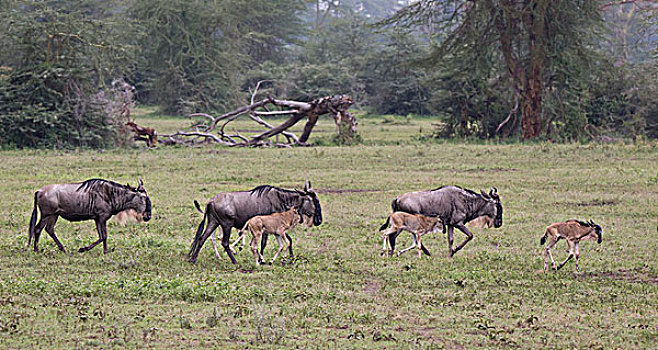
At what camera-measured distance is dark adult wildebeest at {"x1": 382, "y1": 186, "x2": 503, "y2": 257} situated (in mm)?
9430

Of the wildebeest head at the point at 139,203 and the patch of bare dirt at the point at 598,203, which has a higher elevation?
the wildebeest head at the point at 139,203

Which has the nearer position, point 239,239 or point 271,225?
point 271,225

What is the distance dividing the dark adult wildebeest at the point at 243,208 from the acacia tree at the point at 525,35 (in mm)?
16122

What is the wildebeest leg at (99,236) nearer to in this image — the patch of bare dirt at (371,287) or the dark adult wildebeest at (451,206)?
the patch of bare dirt at (371,287)

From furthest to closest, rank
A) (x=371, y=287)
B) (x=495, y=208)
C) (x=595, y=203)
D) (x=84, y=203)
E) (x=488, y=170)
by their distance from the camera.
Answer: (x=488, y=170) → (x=595, y=203) → (x=495, y=208) → (x=84, y=203) → (x=371, y=287)

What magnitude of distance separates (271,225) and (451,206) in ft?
6.87

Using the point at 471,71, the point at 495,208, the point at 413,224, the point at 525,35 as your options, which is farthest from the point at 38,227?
the point at 525,35

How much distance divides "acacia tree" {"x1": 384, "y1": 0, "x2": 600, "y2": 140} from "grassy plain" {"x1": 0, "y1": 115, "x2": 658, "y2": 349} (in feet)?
32.4

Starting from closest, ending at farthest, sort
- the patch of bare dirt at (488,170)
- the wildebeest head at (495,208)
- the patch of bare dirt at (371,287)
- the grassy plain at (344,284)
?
the grassy plain at (344,284) → the patch of bare dirt at (371,287) → the wildebeest head at (495,208) → the patch of bare dirt at (488,170)

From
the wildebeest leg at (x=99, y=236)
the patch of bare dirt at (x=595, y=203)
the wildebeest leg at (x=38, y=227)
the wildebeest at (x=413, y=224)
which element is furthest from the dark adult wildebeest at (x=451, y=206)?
the patch of bare dirt at (x=595, y=203)

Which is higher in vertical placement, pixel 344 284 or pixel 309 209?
pixel 309 209

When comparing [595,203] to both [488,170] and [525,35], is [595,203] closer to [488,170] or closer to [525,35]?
[488,170]

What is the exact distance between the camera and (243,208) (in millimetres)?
8891

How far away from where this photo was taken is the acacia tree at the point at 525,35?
79.0 feet
